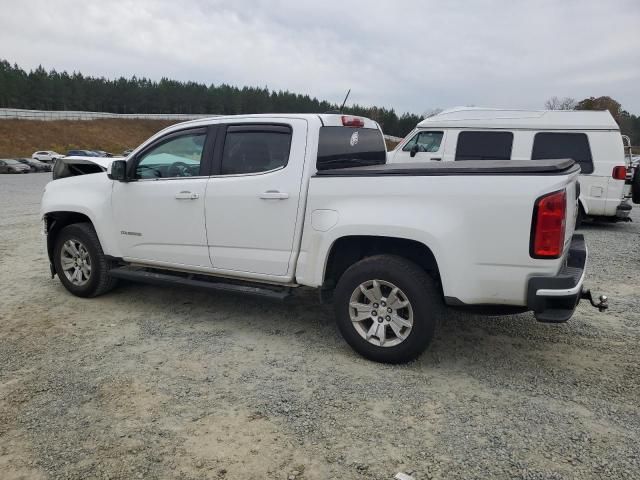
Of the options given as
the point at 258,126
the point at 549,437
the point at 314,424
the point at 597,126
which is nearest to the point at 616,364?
the point at 549,437

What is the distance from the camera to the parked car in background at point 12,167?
35.4 metres

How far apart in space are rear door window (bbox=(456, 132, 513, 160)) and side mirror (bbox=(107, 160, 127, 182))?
7.26 metres

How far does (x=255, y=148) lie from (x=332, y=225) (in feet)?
3.62

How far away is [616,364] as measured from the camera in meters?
3.78

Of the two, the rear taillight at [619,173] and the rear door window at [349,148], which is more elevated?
the rear taillight at [619,173]

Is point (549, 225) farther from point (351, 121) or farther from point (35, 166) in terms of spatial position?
point (35, 166)

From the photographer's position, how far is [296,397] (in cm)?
329

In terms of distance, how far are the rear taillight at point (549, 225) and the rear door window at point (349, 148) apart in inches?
69.8

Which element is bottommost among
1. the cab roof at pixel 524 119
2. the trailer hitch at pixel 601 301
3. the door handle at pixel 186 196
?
the trailer hitch at pixel 601 301

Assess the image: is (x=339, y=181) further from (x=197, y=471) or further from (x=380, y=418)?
(x=197, y=471)

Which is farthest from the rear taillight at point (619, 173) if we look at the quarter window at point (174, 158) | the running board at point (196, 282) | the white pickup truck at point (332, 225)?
the quarter window at point (174, 158)

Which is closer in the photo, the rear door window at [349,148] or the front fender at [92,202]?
the rear door window at [349,148]

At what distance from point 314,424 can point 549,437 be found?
1.36 metres

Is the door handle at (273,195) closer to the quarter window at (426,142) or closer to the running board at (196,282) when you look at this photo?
the running board at (196,282)
